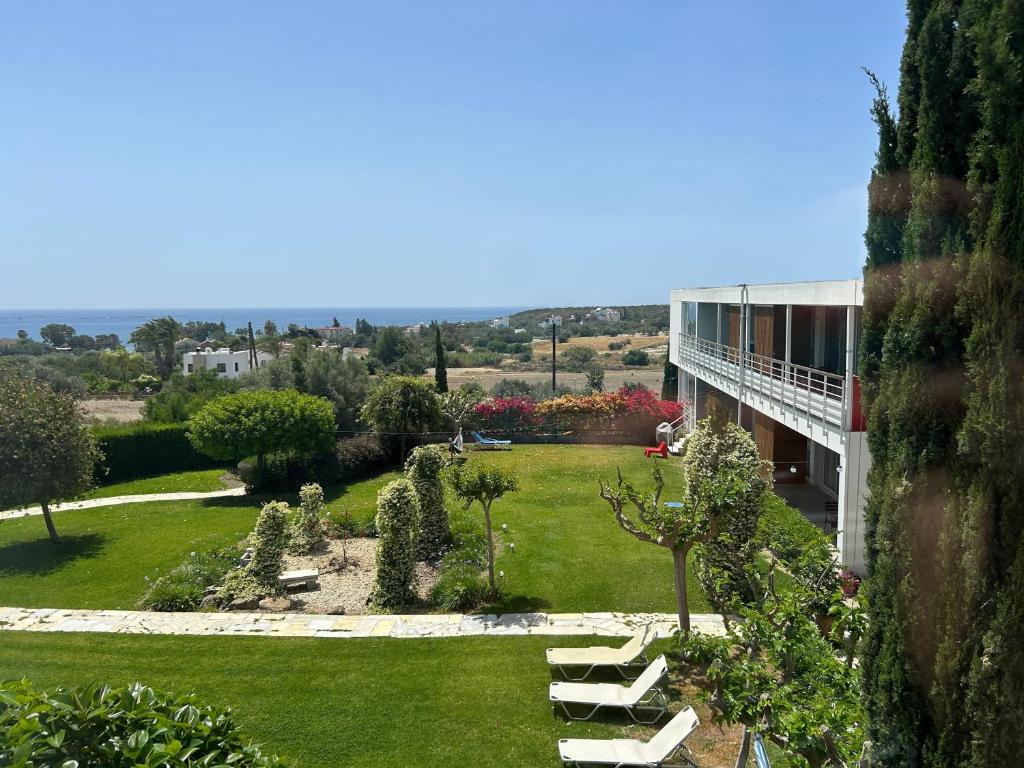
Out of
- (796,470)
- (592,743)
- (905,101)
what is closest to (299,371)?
(796,470)

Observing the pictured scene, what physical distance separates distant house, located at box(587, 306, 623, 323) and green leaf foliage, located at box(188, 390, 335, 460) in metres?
115

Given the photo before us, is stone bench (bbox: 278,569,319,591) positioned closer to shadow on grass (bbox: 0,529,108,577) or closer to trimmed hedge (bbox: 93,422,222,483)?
shadow on grass (bbox: 0,529,108,577)

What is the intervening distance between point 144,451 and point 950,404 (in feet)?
85.7

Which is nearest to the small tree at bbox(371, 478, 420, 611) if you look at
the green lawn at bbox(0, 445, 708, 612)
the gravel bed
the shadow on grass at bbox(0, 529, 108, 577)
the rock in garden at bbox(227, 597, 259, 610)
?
the gravel bed

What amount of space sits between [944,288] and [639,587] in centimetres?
869

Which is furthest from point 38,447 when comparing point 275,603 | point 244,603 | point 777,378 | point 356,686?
point 777,378

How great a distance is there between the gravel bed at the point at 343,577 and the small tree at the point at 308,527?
249 millimetres

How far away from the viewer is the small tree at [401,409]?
2511cm

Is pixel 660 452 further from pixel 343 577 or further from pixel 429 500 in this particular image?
pixel 343 577

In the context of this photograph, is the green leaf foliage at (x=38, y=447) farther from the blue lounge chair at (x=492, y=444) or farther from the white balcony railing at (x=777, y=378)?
the white balcony railing at (x=777, y=378)

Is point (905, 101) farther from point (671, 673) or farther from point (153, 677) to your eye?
point (153, 677)

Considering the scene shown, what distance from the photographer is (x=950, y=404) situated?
13.1ft

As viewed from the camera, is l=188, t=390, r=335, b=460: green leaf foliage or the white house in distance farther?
l=188, t=390, r=335, b=460: green leaf foliage

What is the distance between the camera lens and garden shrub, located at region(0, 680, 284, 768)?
9.01 feet
